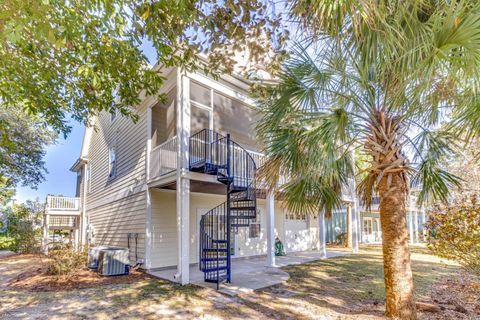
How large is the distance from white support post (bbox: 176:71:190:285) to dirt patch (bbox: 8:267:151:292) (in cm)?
164

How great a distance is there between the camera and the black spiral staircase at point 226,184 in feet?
24.5

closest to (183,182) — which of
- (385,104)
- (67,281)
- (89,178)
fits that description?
(67,281)

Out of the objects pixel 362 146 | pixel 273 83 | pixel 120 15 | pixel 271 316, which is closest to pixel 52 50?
pixel 120 15

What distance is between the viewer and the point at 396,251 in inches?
179

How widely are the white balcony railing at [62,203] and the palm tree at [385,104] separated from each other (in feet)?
48.4

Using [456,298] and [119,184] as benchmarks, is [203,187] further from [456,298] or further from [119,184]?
[456,298]

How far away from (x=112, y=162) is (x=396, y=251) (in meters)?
11.9

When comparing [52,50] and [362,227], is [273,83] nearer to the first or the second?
[52,50]

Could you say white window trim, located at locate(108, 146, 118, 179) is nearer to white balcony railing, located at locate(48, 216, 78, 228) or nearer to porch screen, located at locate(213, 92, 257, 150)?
porch screen, located at locate(213, 92, 257, 150)

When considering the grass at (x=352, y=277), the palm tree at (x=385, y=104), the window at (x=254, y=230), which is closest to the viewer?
the palm tree at (x=385, y=104)

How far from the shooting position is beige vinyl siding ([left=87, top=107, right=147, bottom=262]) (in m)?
10.2

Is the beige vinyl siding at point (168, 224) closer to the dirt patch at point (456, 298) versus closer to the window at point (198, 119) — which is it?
the window at point (198, 119)

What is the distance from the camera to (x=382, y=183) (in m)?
4.90

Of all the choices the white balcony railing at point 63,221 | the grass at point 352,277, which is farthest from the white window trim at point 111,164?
the grass at point 352,277
